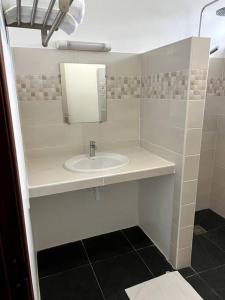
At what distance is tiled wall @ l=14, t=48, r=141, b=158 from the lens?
163 centimetres

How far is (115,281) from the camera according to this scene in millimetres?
A: 1616

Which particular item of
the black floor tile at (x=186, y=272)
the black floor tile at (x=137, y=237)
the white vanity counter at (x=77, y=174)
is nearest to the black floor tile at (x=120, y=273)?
the black floor tile at (x=137, y=237)

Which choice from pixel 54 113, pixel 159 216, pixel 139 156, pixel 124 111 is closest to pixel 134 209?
pixel 159 216

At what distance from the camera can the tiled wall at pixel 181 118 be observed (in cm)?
136

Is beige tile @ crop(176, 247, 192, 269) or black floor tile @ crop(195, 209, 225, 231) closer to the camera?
beige tile @ crop(176, 247, 192, 269)

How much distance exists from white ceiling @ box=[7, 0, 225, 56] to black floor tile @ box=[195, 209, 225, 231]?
5.94 ft

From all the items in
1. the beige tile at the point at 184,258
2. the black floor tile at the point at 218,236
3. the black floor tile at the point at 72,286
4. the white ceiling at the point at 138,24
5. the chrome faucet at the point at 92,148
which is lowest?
the black floor tile at the point at 72,286

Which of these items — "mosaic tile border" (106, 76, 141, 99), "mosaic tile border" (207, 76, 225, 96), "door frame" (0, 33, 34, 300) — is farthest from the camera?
"mosaic tile border" (207, 76, 225, 96)

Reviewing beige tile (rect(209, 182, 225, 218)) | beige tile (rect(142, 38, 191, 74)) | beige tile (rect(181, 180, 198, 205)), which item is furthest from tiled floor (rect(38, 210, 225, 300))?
beige tile (rect(142, 38, 191, 74))

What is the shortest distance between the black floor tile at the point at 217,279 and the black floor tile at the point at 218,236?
0.95ft

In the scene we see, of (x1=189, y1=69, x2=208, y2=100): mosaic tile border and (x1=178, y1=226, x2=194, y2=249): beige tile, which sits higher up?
(x1=189, y1=69, x2=208, y2=100): mosaic tile border

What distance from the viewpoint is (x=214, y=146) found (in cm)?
234

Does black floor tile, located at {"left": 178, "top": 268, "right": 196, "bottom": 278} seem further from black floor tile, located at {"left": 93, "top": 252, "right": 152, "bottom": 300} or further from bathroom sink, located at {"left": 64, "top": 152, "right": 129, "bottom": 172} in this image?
bathroom sink, located at {"left": 64, "top": 152, "right": 129, "bottom": 172}

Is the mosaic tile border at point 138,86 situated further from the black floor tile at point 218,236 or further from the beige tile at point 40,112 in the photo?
the black floor tile at point 218,236
